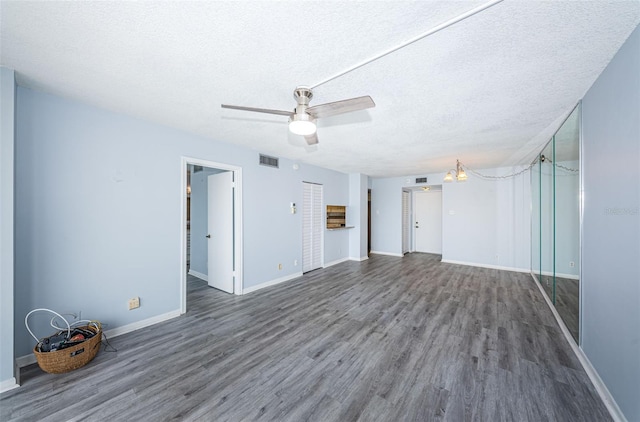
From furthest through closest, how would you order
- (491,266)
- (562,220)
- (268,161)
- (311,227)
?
(491,266) < (311,227) < (268,161) < (562,220)

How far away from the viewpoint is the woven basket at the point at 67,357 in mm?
2062

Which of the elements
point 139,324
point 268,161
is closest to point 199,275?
point 139,324

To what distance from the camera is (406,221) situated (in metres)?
8.00

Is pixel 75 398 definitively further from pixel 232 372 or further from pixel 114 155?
pixel 114 155

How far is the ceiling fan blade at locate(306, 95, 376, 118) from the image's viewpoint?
173 centimetres

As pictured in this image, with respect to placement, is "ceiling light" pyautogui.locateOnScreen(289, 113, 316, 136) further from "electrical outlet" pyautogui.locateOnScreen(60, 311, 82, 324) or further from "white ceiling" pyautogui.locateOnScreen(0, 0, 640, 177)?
"electrical outlet" pyautogui.locateOnScreen(60, 311, 82, 324)

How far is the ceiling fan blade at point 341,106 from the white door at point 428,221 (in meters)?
6.93

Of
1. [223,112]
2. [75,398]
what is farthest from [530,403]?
[223,112]

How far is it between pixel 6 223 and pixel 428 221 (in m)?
8.69

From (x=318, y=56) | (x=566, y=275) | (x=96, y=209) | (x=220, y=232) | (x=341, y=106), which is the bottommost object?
(x=566, y=275)

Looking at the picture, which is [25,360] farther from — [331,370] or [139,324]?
[331,370]

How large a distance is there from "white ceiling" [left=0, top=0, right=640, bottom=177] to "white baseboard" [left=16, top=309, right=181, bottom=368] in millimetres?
2518

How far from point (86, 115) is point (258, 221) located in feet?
8.56

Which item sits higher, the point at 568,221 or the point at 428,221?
the point at 568,221
